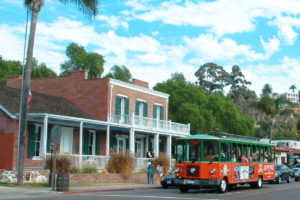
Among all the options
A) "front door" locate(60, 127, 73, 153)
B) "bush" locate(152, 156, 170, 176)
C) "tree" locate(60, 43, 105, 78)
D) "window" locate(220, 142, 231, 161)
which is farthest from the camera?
"tree" locate(60, 43, 105, 78)

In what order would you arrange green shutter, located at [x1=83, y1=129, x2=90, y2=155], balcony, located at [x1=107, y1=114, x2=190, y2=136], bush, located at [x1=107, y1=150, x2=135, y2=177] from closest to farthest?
1. bush, located at [x1=107, y1=150, x2=135, y2=177]
2. green shutter, located at [x1=83, y1=129, x2=90, y2=155]
3. balcony, located at [x1=107, y1=114, x2=190, y2=136]

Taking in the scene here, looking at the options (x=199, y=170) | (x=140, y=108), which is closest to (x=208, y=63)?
(x=140, y=108)

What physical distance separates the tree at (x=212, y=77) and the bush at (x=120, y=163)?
48.4 m

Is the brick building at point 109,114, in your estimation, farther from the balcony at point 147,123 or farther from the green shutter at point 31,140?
the green shutter at point 31,140

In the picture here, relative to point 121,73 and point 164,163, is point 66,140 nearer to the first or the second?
point 164,163

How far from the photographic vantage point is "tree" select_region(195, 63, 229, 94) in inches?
2963

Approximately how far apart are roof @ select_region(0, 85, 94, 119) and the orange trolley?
11.2 meters

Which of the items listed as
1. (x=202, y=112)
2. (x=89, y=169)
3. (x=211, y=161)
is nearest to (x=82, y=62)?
(x=202, y=112)

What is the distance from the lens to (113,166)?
27.6 meters

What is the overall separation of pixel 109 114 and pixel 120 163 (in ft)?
22.8

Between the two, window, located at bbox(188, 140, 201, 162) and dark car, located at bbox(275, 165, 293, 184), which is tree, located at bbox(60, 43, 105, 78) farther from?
window, located at bbox(188, 140, 201, 162)

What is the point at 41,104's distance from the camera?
98.0 ft

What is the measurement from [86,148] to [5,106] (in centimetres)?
753

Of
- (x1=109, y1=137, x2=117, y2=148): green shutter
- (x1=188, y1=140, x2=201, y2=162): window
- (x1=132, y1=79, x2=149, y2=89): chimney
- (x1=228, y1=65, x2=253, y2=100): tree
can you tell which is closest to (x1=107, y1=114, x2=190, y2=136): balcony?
(x1=109, y1=137, x2=117, y2=148): green shutter
